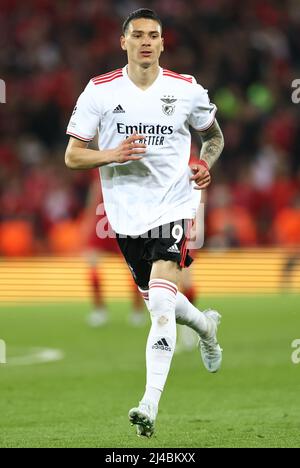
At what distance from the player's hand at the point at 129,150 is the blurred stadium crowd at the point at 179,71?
426 inches

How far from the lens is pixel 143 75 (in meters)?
6.76

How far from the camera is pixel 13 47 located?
69.1 ft

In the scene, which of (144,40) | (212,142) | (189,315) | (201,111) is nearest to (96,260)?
(212,142)

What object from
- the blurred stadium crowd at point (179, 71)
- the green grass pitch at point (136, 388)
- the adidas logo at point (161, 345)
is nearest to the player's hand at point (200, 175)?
the adidas logo at point (161, 345)

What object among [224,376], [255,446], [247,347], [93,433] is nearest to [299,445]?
[255,446]

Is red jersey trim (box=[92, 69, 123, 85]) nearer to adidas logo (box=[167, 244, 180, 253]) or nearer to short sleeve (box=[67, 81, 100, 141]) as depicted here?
short sleeve (box=[67, 81, 100, 141])

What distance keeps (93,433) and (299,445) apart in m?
1.28

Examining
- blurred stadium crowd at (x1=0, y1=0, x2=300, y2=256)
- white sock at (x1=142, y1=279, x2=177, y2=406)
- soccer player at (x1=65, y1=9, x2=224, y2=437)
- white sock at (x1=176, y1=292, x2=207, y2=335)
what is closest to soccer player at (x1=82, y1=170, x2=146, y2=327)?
blurred stadium crowd at (x1=0, y1=0, x2=300, y2=256)

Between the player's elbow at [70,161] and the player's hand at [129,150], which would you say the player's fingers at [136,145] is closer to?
the player's hand at [129,150]

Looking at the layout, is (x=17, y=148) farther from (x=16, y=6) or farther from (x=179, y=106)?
(x=179, y=106)

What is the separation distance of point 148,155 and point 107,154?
0.40m

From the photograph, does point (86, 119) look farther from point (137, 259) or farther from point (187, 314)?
point (187, 314)

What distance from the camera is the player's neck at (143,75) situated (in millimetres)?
6750

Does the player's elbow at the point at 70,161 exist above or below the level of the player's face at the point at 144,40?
below
